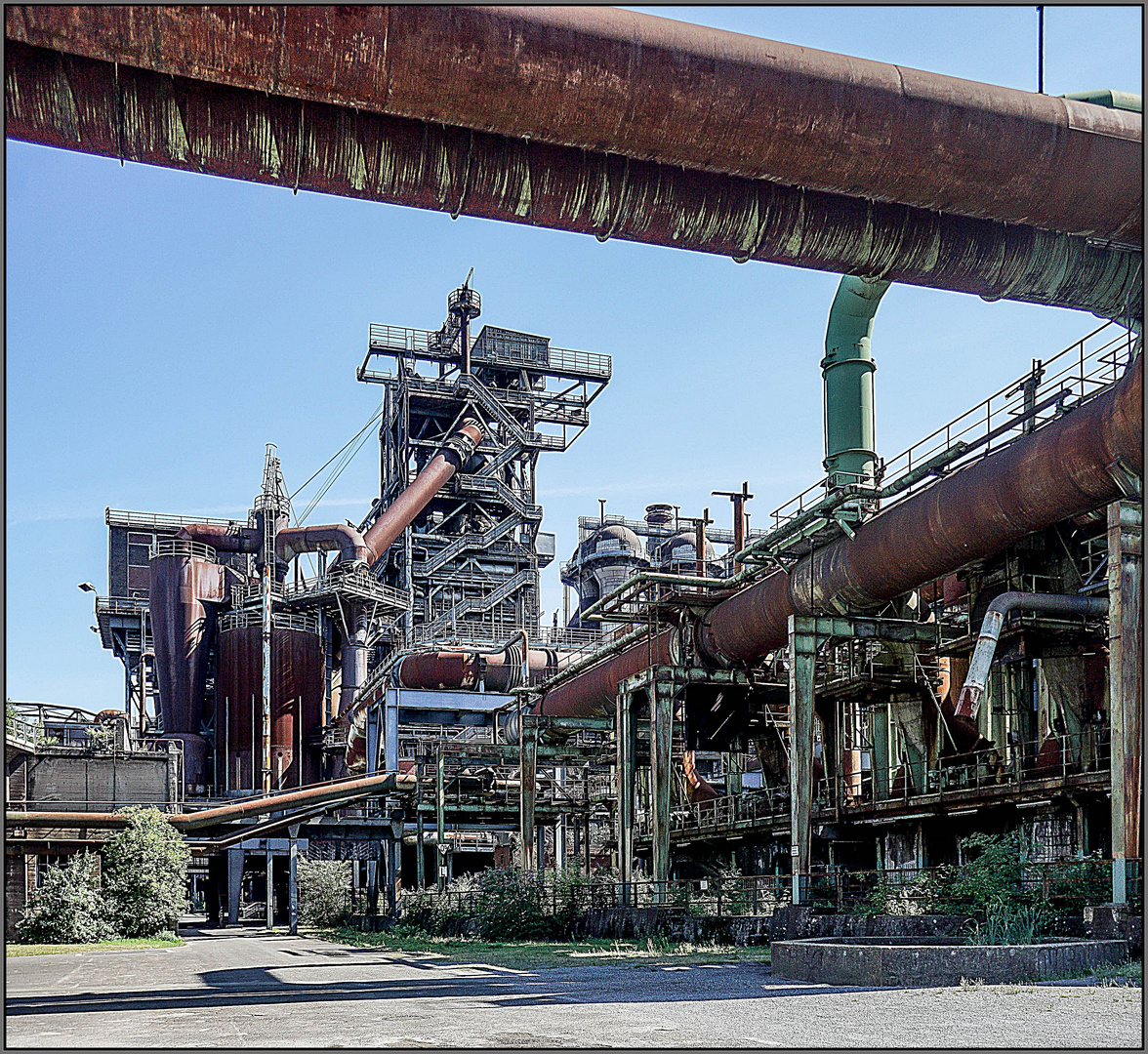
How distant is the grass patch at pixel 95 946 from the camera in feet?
88.9

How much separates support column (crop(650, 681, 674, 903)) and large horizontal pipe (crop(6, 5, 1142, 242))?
14210mm

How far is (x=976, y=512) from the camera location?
55.6 feet

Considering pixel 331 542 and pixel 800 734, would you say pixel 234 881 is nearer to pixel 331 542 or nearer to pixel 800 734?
pixel 331 542

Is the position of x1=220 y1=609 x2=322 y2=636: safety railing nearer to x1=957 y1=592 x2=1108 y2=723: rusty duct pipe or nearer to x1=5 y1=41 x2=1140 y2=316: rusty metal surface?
x1=957 y1=592 x2=1108 y2=723: rusty duct pipe

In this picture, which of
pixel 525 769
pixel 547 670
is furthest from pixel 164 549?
pixel 525 769

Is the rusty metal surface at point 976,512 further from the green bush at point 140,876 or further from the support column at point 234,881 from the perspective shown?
the support column at point 234,881

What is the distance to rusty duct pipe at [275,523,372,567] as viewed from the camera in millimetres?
51031

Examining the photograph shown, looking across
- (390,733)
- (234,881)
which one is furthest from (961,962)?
(234,881)

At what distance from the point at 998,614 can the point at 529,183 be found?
34.3 feet

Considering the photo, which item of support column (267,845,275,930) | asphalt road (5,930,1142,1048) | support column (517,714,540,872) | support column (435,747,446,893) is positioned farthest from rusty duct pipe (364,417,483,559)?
asphalt road (5,930,1142,1048)

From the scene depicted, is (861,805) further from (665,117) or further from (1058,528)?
(665,117)

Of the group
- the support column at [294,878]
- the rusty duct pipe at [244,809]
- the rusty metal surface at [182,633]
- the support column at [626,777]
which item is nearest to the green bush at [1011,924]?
the support column at [626,777]

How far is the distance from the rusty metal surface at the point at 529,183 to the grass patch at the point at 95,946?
67.3 ft

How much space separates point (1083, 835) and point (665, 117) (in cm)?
1474
